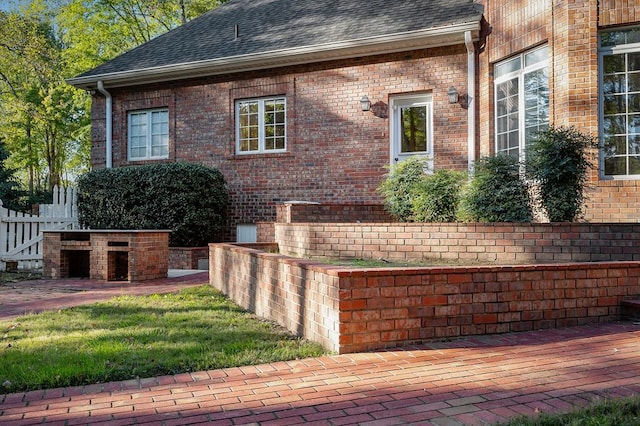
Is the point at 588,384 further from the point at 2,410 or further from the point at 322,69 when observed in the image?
the point at 322,69

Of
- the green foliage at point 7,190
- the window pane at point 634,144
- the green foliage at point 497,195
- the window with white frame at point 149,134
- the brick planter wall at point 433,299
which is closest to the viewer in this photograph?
the brick planter wall at point 433,299

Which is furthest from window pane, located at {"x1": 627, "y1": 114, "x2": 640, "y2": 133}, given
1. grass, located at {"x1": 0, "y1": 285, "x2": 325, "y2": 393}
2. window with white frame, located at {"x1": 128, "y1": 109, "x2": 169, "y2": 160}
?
window with white frame, located at {"x1": 128, "y1": 109, "x2": 169, "y2": 160}

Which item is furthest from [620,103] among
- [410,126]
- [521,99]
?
[410,126]

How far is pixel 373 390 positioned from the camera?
3.28m

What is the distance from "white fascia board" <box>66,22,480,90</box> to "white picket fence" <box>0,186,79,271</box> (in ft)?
11.0

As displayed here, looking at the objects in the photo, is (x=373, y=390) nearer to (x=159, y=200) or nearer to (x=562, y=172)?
(x=562, y=172)

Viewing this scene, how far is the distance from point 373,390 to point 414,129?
8849 millimetres

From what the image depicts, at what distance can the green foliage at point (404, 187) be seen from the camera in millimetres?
8875

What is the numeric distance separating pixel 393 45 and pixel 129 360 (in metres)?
9.07

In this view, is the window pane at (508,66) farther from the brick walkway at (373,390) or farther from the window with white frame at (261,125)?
the brick walkway at (373,390)

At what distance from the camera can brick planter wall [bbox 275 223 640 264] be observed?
6.22 m

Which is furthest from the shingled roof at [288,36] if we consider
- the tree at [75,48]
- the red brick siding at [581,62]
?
the tree at [75,48]

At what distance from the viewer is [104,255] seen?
9.06m

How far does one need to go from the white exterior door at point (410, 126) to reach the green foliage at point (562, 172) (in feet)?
14.4
